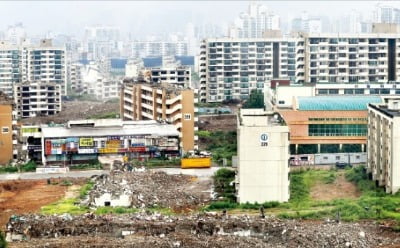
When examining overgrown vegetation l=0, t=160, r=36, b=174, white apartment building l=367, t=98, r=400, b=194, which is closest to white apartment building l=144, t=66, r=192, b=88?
overgrown vegetation l=0, t=160, r=36, b=174

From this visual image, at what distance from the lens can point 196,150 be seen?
2583 centimetres

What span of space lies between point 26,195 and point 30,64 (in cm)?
2470

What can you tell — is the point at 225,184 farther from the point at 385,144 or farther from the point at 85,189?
the point at 385,144

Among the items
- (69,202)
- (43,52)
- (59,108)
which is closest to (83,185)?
(69,202)

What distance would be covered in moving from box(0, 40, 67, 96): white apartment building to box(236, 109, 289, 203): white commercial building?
1028 inches

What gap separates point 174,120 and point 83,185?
223 inches

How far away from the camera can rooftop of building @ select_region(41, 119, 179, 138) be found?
2383cm

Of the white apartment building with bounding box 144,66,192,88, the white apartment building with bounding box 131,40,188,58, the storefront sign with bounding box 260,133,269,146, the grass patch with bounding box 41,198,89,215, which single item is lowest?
the grass patch with bounding box 41,198,89,215

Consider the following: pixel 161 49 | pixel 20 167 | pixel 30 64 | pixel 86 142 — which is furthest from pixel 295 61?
pixel 161 49

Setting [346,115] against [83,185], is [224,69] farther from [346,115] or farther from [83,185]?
[83,185]

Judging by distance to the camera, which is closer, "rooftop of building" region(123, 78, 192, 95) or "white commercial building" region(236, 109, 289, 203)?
"white commercial building" region(236, 109, 289, 203)

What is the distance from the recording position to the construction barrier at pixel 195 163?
23.1 metres

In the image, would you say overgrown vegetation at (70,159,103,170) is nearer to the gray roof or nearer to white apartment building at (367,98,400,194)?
the gray roof

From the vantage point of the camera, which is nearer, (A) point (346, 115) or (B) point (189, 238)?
(B) point (189, 238)
